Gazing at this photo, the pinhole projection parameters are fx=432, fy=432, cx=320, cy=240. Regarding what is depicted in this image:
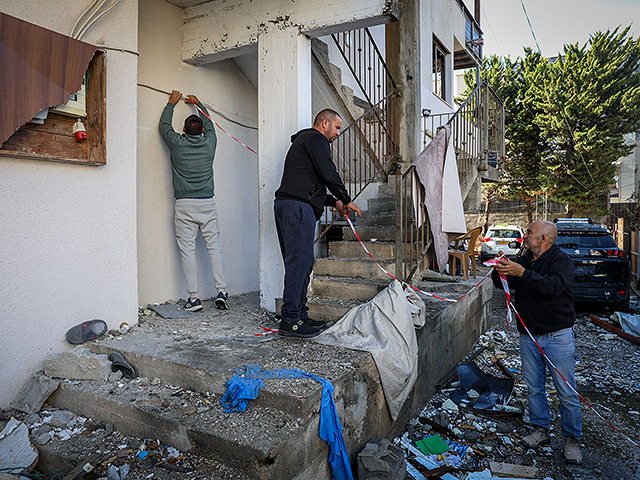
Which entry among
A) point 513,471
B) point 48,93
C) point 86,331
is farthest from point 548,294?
point 48,93

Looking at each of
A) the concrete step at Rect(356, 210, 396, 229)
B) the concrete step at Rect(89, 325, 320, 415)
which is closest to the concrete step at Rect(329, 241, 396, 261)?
the concrete step at Rect(356, 210, 396, 229)

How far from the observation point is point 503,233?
17422mm

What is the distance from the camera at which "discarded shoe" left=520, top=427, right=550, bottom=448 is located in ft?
11.4

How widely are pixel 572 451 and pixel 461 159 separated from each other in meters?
4.89

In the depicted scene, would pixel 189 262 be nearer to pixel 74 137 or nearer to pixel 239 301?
pixel 239 301

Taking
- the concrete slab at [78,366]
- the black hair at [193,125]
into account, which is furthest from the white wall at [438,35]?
the concrete slab at [78,366]

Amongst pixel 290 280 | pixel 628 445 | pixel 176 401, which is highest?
pixel 290 280

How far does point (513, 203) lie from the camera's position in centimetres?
2761

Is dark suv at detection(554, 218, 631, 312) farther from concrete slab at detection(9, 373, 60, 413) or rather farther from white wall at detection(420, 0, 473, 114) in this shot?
concrete slab at detection(9, 373, 60, 413)

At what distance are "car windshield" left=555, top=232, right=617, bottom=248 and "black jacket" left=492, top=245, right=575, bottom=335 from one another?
5366 mm

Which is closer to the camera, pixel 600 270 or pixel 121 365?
pixel 121 365

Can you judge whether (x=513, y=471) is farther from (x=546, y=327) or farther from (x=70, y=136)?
(x=70, y=136)

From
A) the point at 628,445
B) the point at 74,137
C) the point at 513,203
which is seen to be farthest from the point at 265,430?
the point at 513,203

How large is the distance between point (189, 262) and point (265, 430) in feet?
9.01
